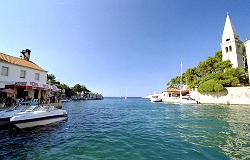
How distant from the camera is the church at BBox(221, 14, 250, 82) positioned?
57.5 metres

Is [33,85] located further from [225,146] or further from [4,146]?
[225,146]

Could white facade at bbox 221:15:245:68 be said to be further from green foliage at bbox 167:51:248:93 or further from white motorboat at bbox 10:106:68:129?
white motorboat at bbox 10:106:68:129

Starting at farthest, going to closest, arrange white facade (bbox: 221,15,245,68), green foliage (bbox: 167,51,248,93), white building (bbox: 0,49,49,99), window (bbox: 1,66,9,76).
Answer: white facade (bbox: 221,15,245,68)
green foliage (bbox: 167,51,248,93)
window (bbox: 1,66,9,76)
white building (bbox: 0,49,49,99)

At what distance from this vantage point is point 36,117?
593 inches

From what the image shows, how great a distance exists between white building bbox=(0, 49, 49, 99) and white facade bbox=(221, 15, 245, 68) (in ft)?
187

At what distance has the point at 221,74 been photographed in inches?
2010

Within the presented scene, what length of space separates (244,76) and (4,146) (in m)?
59.4

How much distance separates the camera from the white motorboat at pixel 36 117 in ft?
45.5

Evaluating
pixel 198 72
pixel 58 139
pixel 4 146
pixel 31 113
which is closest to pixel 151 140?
pixel 58 139

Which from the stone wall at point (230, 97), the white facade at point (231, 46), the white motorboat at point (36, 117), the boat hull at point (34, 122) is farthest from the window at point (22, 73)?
the white facade at point (231, 46)

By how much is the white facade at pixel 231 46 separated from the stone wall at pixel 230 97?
44.1ft

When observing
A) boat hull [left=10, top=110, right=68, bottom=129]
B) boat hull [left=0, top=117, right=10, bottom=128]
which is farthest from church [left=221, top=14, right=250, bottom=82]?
boat hull [left=0, top=117, right=10, bottom=128]

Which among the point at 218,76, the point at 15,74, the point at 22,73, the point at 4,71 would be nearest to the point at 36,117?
the point at 4,71

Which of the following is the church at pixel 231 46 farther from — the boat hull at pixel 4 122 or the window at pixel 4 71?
the boat hull at pixel 4 122
